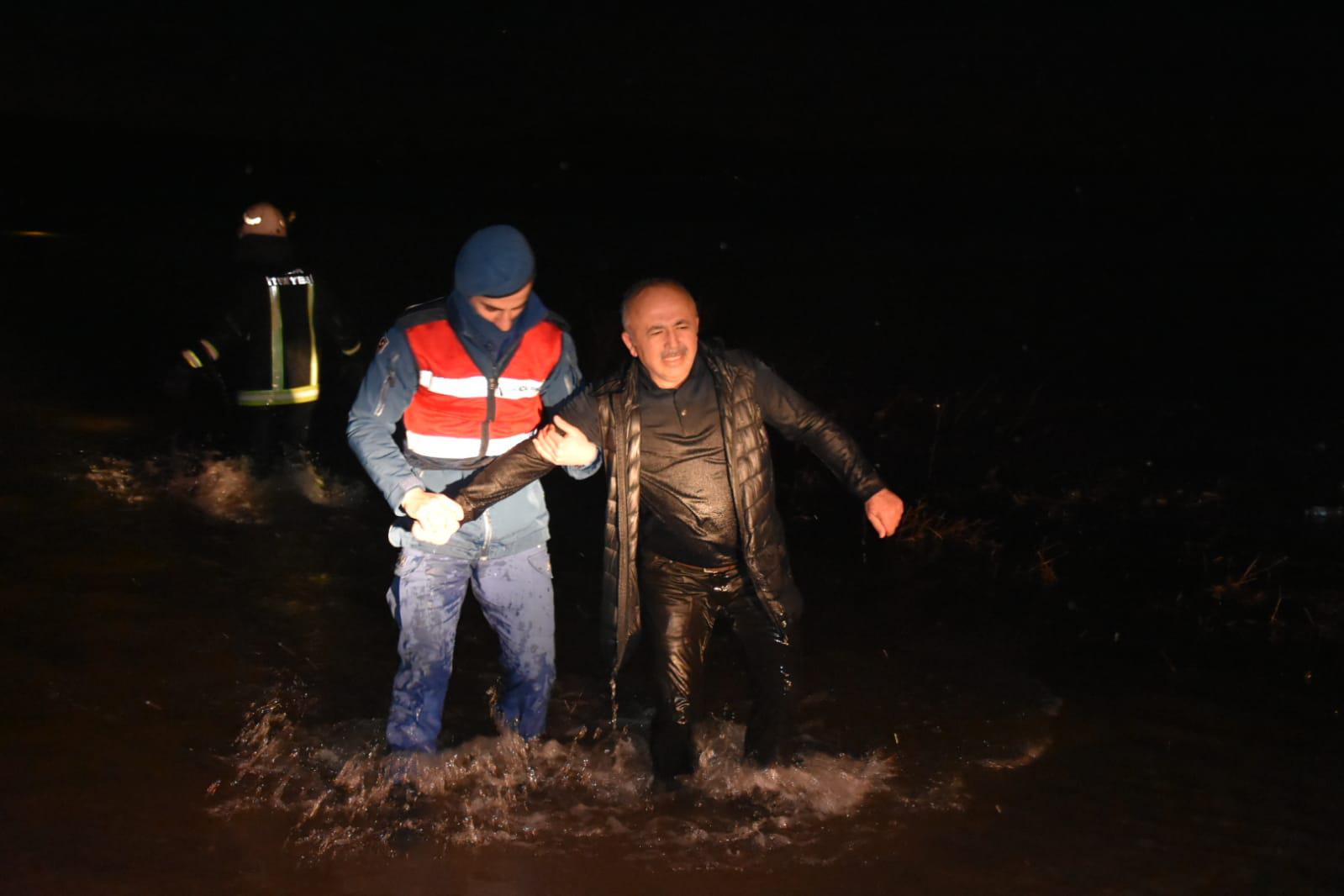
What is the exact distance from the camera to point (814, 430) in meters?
4.70

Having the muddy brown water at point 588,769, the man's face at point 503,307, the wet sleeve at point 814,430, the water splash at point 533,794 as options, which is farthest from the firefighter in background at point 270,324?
the wet sleeve at point 814,430

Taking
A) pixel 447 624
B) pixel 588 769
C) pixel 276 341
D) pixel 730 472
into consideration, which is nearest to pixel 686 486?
pixel 730 472

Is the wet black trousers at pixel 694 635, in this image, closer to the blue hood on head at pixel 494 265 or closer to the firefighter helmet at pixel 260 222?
the blue hood on head at pixel 494 265

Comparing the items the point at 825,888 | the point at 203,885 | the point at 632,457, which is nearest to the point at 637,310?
the point at 632,457

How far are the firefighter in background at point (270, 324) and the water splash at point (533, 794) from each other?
2.70m

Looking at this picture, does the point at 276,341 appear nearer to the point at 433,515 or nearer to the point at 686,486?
the point at 433,515

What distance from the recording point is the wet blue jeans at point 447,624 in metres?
4.66

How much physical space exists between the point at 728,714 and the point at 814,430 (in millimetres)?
1697

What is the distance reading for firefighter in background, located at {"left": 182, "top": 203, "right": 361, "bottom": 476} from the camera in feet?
24.3

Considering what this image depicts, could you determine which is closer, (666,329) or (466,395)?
(666,329)

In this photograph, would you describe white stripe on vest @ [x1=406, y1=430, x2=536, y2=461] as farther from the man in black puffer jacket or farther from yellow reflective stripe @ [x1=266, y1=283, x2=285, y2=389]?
yellow reflective stripe @ [x1=266, y1=283, x2=285, y2=389]

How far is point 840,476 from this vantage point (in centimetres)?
472

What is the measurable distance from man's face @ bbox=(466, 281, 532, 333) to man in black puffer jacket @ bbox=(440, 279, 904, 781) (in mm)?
356

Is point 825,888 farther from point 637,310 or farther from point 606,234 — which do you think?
point 606,234
